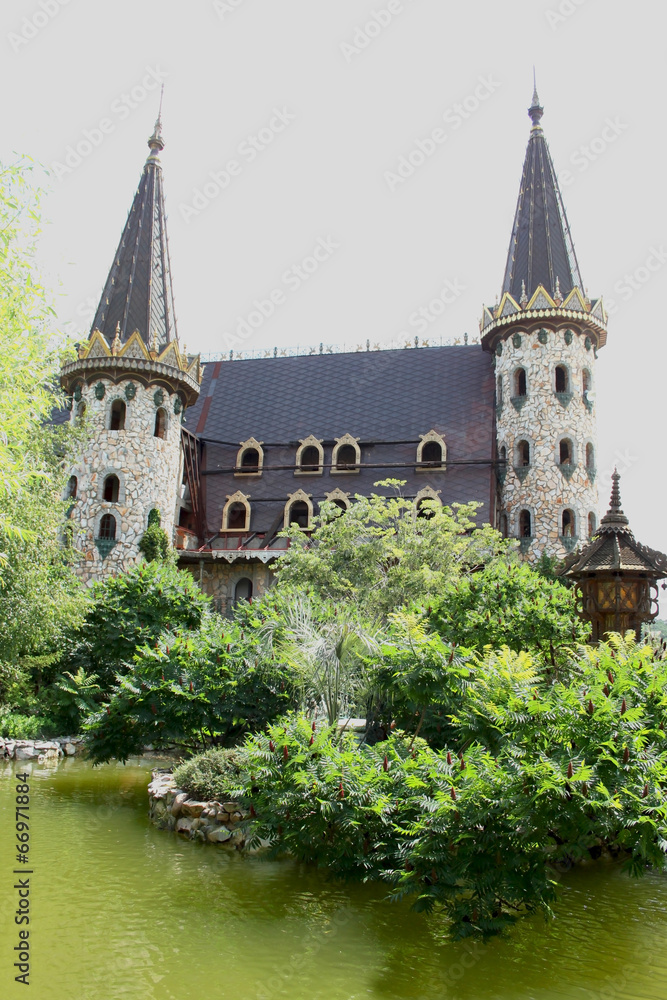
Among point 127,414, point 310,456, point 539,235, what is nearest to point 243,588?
point 310,456

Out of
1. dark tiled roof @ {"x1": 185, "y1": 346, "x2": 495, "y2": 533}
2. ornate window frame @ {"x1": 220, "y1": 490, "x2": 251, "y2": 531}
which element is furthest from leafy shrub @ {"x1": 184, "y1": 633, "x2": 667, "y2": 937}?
ornate window frame @ {"x1": 220, "y1": 490, "x2": 251, "y2": 531}

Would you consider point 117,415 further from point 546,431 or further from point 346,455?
point 546,431

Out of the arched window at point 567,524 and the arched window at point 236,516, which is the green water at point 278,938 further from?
the arched window at point 236,516

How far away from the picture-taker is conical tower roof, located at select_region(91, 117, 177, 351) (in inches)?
1113

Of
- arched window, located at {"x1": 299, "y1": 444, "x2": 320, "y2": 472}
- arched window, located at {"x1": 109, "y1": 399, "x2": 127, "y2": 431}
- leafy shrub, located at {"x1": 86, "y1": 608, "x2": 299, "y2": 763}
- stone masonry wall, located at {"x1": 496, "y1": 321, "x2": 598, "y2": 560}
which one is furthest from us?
arched window, located at {"x1": 299, "y1": 444, "x2": 320, "y2": 472}

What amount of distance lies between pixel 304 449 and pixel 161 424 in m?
5.79

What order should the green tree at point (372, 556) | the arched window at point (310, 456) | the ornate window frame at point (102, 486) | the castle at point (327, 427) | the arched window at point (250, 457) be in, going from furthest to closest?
the arched window at point (250, 457) < the arched window at point (310, 456) < the castle at point (327, 427) < the ornate window frame at point (102, 486) < the green tree at point (372, 556)

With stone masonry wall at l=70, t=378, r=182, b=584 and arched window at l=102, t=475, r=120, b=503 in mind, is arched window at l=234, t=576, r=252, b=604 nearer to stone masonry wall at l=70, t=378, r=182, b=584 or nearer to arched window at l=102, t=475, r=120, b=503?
stone masonry wall at l=70, t=378, r=182, b=584

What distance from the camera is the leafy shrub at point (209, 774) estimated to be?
11461mm

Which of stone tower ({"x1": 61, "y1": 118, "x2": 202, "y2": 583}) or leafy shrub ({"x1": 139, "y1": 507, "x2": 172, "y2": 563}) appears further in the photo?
stone tower ({"x1": 61, "y1": 118, "x2": 202, "y2": 583})

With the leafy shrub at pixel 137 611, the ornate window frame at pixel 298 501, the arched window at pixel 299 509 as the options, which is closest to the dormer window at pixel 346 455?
the ornate window frame at pixel 298 501

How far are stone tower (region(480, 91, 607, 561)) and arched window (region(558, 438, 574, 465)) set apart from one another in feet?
0.11

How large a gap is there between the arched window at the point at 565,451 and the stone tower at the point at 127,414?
42.5 ft

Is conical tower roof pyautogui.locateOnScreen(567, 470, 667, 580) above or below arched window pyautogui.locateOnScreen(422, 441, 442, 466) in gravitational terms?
below
